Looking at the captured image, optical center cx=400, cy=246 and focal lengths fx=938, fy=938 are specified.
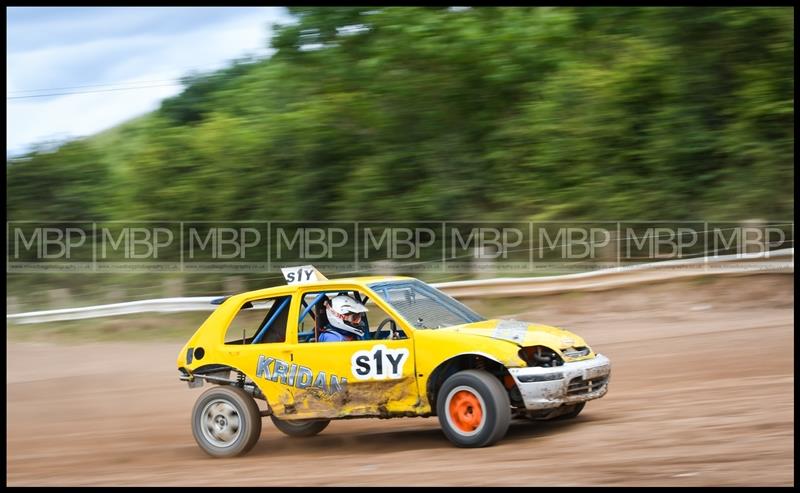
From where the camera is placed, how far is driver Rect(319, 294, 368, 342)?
827 centimetres

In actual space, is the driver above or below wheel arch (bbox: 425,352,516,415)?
above

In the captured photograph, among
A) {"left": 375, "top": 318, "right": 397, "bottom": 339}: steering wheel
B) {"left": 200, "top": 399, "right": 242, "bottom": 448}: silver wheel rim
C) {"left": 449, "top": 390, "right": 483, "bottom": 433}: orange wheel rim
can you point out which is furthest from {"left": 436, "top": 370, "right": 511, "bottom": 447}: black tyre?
{"left": 200, "top": 399, "right": 242, "bottom": 448}: silver wheel rim

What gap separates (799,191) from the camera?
14.4 m

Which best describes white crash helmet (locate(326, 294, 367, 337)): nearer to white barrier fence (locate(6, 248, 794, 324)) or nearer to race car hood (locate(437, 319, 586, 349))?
race car hood (locate(437, 319, 586, 349))

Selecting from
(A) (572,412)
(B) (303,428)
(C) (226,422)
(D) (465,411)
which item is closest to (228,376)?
(C) (226,422)

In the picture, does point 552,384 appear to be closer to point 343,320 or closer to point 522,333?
point 522,333

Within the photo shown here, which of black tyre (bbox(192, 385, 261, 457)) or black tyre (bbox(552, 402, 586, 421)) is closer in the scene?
black tyre (bbox(552, 402, 586, 421))

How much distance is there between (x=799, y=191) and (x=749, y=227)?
91 centimetres

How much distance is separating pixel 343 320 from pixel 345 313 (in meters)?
0.06

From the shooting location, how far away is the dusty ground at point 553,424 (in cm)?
684

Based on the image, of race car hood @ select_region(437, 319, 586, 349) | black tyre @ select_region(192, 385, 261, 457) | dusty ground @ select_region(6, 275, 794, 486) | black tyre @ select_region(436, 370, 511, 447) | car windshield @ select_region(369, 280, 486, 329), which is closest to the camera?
dusty ground @ select_region(6, 275, 794, 486)

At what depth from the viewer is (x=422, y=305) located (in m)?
8.29

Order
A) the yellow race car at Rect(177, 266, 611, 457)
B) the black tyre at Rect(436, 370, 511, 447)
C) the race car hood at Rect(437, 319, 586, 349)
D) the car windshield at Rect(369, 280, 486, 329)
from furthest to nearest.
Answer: the car windshield at Rect(369, 280, 486, 329), the race car hood at Rect(437, 319, 586, 349), the yellow race car at Rect(177, 266, 611, 457), the black tyre at Rect(436, 370, 511, 447)

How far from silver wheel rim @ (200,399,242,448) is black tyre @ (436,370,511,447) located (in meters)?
2.00
